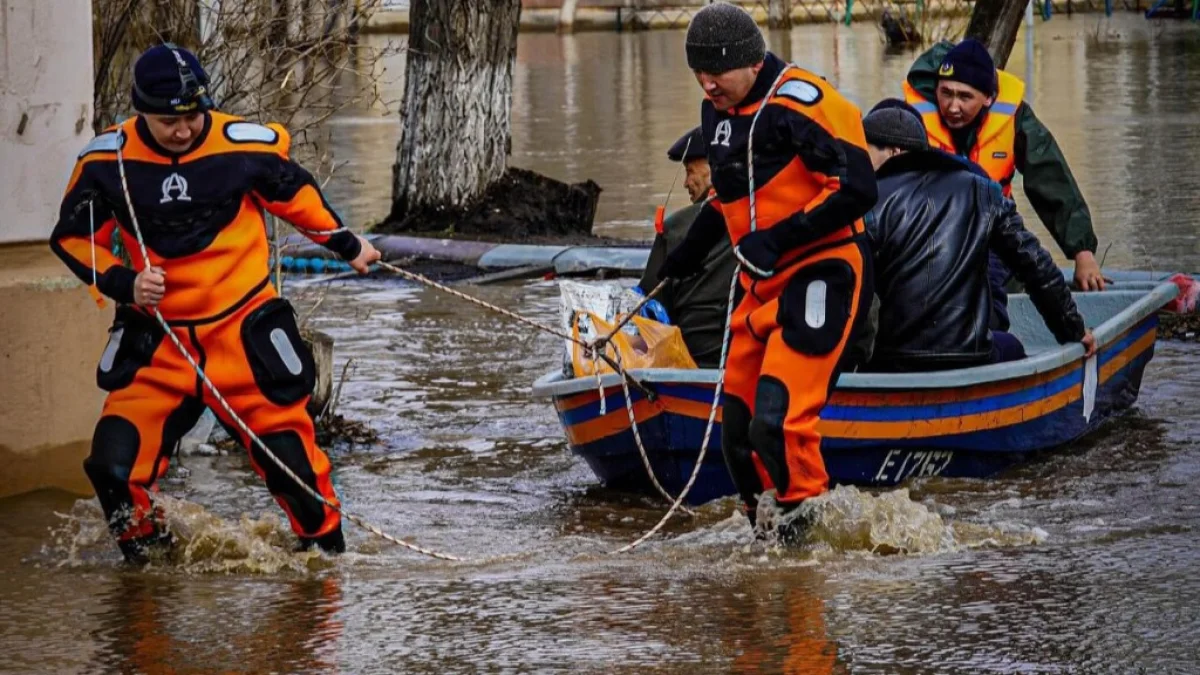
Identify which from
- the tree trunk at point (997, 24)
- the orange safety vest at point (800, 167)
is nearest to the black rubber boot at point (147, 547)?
the orange safety vest at point (800, 167)

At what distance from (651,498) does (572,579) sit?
1.63 m

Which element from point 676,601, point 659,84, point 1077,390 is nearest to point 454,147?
point 1077,390

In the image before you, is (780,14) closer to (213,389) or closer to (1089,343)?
(1089,343)

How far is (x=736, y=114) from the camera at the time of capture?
6.68 m

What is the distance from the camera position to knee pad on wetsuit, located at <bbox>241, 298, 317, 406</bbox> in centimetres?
649

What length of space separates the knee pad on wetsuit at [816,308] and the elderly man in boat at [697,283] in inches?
55.4

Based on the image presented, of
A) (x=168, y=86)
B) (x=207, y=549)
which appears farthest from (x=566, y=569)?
(x=168, y=86)

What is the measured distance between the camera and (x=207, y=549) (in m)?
6.75

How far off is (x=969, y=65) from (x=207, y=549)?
13.0 feet

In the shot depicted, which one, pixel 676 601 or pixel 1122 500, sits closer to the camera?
pixel 676 601

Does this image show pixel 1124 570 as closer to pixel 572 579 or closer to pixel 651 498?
pixel 572 579

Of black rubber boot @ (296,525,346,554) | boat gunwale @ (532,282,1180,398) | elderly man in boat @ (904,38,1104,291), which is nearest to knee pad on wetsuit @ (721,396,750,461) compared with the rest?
boat gunwale @ (532,282,1180,398)

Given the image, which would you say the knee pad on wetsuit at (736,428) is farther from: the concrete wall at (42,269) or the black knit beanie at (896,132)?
the concrete wall at (42,269)

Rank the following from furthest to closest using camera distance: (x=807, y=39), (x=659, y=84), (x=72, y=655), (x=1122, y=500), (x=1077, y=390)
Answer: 1. (x=807, y=39)
2. (x=659, y=84)
3. (x=1077, y=390)
4. (x=1122, y=500)
5. (x=72, y=655)
